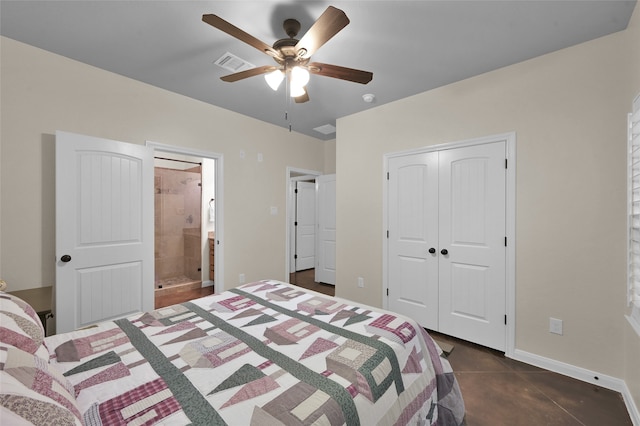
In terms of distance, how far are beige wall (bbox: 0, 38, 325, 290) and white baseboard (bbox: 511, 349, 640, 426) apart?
10.2 ft

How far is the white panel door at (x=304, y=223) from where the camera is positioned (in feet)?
18.2

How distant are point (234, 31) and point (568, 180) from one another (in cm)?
270

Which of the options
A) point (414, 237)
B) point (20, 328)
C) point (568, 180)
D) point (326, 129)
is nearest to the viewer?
point (20, 328)

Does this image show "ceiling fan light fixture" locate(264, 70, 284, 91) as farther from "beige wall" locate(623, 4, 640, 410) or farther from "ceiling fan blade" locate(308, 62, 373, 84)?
"beige wall" locate(623, 4, 640, 410)

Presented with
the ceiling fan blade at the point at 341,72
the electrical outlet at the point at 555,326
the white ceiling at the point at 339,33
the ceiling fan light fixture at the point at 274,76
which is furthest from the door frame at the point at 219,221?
the electrical outlet at the point at 555,326

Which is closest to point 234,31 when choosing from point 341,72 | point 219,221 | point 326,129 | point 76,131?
point 341,72

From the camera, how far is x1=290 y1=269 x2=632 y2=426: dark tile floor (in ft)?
5.70

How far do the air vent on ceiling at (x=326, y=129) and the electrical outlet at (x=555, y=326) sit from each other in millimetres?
3391

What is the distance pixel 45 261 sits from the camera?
2309 mm

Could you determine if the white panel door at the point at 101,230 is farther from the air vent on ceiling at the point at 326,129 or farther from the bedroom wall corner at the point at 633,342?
the bedroom wall corner at the point at 633,342

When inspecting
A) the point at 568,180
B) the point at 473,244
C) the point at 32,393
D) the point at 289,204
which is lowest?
the point at 32,393

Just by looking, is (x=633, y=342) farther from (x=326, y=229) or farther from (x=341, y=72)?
(x=326, y=229)

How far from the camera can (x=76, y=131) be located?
246 centimetres

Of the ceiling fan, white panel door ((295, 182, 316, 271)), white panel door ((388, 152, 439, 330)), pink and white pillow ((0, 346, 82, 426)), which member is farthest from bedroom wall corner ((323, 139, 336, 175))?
pink and white pillow ((0, 346, 82, 426))
